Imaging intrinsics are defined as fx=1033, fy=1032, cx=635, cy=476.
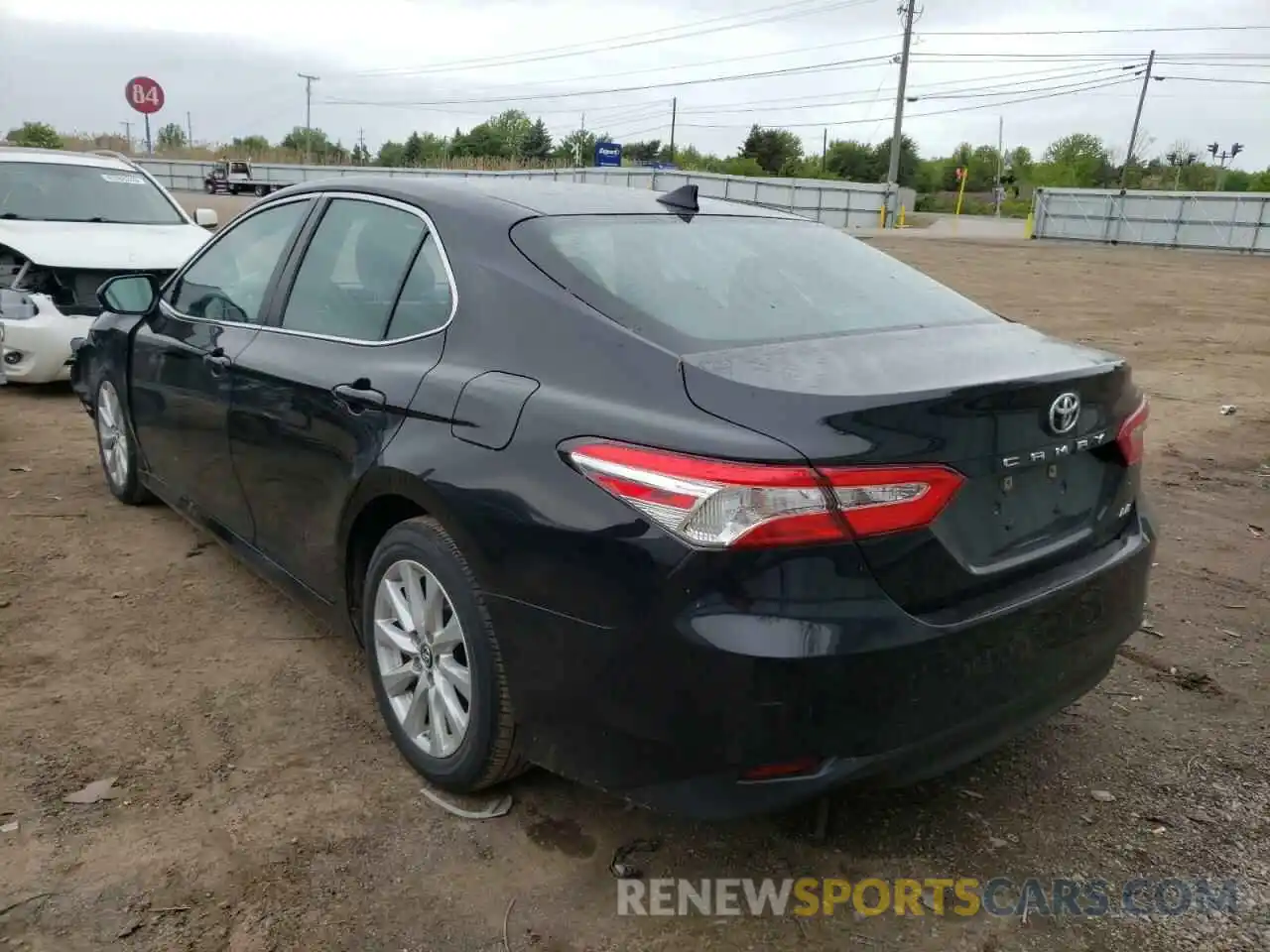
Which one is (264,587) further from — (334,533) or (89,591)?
(334,533)

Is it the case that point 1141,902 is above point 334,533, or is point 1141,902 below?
below

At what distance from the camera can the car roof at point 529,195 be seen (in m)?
2.98

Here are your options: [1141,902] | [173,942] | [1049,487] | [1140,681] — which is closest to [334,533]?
[173,942]

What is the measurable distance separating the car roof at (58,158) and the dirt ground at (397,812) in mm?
5833

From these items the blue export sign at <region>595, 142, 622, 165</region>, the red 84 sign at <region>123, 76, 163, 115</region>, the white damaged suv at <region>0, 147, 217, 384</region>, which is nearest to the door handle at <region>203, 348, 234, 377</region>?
the white damaged suv at <region>0, 147, 217, 384</region>

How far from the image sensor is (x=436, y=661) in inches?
107

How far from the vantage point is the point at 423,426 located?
261 cm

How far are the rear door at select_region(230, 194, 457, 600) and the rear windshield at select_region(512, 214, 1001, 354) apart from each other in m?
0.42

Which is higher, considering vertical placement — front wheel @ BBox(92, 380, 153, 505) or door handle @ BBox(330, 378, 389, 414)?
door handle @ BBox(330, 378, 389, 414)

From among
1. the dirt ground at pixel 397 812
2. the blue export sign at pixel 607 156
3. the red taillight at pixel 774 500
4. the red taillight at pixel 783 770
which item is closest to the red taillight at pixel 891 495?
the red taillight at pixel 774 500

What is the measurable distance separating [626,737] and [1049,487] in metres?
1.14

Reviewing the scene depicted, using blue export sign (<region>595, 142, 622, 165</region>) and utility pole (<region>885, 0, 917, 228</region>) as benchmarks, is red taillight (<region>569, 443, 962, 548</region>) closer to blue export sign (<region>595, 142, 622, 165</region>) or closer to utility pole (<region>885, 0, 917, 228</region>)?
utility pole (<region>885, 0, 917, 228</region>)

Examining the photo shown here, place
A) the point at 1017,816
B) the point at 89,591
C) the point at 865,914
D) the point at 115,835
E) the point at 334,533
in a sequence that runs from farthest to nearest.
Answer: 1. the point at 89,591
2. the point at 334,533
3. the point at 1017,816
4. the point at 115,835
5. the point at 865,914

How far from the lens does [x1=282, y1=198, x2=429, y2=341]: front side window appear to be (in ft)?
9.93
